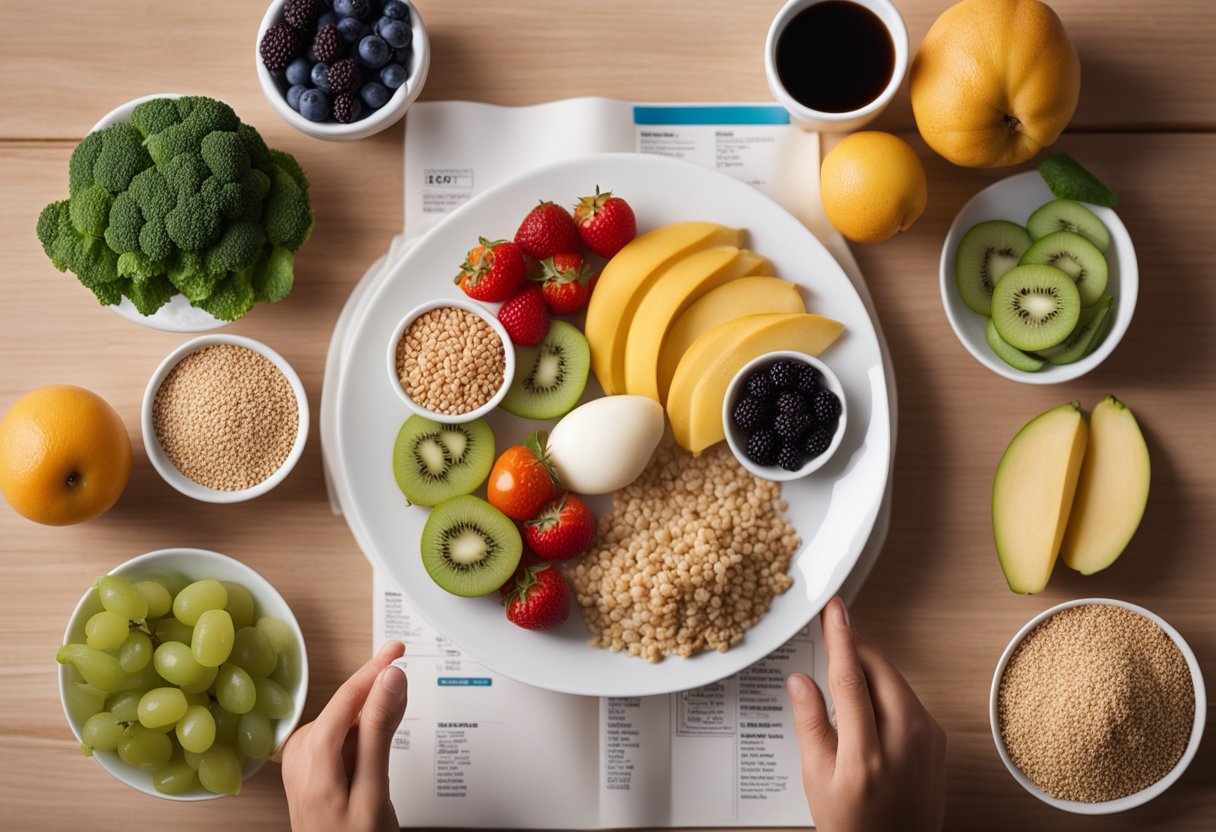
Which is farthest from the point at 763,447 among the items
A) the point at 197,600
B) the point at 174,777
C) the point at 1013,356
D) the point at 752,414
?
the point at 174,777

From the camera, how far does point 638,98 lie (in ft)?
4.23

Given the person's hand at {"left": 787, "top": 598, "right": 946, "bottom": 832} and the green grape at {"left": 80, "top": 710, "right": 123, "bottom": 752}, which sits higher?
the person's hand at {"left": 787, "top": 598, "right": 946, "bottom": 832}

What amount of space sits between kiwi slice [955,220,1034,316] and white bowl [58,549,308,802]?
103 centimetres

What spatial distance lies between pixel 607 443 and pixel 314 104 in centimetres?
58

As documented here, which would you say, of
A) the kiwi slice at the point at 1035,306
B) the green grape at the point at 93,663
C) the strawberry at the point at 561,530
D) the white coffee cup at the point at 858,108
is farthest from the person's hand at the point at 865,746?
the green grape at the point at 93,663

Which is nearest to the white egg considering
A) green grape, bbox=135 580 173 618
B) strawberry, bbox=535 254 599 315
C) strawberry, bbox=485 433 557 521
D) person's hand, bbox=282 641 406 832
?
strawberry, bbox=485 433 557 521

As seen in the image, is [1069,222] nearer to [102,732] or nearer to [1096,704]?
[1096,704]

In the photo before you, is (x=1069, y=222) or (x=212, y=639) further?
(x=1069, y=222)

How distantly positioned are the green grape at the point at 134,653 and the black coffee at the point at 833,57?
112 cm

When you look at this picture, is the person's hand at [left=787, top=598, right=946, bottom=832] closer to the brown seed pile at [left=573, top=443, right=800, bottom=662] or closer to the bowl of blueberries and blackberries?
the brown seed pile at [left=573, top=443, right=800, bottom=662]

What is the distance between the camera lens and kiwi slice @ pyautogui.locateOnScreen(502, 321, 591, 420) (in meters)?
1.19

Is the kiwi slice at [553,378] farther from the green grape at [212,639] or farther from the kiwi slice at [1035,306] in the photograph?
the kiwi slice at [1035,306]

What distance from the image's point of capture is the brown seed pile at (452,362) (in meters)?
1.15

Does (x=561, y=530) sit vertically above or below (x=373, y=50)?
below
